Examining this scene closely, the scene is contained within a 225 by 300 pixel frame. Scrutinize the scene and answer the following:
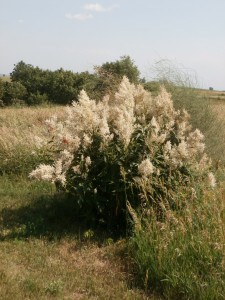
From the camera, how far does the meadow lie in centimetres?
387

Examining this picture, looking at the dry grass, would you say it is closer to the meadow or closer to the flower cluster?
the meadow

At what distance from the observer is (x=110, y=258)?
471 cm

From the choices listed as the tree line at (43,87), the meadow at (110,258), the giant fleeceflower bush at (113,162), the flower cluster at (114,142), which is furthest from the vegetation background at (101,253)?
the tree line at (43,87)

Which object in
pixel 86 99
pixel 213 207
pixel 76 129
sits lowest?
pixel 213 207

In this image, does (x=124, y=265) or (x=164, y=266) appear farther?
(x=124, y=265)

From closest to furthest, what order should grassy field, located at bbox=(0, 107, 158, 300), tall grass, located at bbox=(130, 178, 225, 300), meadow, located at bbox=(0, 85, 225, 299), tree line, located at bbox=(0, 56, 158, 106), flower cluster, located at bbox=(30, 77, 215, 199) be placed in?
tall grass, located at bbox=(130, 178, 225, 300)
meadow, located at bbox=(0, 85, 225, 299)
grassy field, located at bbox=(0, 107, 158, 300)
flower cluster, located at bbox=(30, 77, 215, 199)
tree line, located at bbox=(0, 56, 158, 106)

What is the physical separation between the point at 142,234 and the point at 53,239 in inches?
51.7

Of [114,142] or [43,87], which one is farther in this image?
[43,87]

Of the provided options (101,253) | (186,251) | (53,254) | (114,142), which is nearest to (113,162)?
(114,142)

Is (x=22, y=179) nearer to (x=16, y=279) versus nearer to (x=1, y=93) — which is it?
(x=16, y=279)

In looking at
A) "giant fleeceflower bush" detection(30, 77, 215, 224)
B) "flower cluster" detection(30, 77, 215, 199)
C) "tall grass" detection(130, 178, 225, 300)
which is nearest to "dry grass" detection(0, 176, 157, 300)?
"tall grass" detection(130, 178, 225, 300)

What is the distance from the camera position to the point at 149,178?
4.82 m

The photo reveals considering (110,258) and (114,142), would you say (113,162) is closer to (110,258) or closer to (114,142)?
(114,142)

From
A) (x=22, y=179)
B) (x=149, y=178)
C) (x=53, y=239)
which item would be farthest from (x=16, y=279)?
(x=22, y=179)
